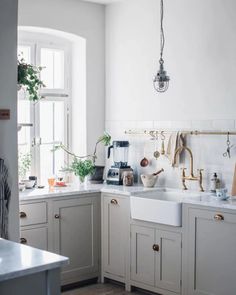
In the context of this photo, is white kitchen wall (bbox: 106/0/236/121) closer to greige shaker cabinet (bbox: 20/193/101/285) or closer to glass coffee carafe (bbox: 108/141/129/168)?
glass coffee carafe (bbox: 108/141/129/168)

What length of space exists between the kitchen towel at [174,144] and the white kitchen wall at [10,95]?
63.4 inches

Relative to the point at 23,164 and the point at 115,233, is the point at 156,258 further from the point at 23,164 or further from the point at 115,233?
the point at 23,164

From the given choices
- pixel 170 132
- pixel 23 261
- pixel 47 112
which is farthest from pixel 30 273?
pixel 47 112

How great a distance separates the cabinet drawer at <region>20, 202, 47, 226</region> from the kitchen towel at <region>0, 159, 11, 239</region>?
660 millimetres

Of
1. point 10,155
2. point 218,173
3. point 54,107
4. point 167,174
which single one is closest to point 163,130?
point 167,174

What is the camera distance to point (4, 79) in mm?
4090

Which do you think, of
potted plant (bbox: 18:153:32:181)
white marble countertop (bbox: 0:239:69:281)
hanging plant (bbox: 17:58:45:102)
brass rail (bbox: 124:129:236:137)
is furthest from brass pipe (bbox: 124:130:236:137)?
white marble countertop (bbox: 0:239:69:281)

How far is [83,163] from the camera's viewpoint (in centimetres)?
558

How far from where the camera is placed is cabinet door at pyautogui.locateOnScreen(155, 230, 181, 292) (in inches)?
179

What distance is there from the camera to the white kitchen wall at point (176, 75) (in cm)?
478

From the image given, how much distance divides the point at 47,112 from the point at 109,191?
46.5 inches

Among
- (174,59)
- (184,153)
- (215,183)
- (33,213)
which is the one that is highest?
(174,59)

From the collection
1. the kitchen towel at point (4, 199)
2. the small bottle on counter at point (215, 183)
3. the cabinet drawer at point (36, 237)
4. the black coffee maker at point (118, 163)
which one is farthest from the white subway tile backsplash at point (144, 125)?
the kitchen towel at point (4, 199)

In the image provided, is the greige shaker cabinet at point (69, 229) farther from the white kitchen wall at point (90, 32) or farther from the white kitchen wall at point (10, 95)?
the white kitchen wall at point (90, 32)
